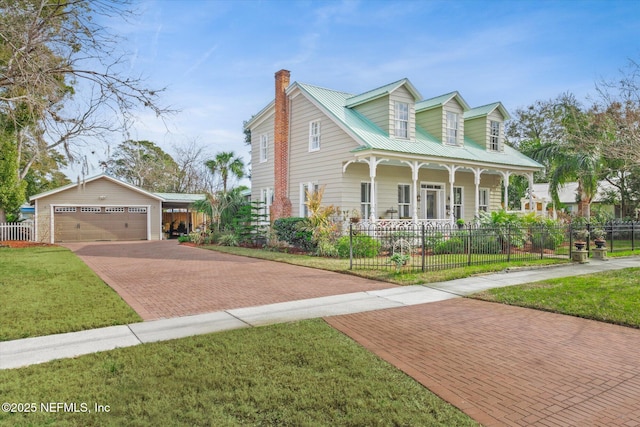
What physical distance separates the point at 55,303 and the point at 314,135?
13697 mm

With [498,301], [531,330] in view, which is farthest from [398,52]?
[531,330]

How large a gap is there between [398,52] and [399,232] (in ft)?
25.3

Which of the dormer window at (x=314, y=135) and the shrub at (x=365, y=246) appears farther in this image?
the dormer window at (x=314, y=135)

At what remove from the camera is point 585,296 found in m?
8.16

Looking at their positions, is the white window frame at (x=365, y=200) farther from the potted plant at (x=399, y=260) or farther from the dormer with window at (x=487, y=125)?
the dormer with window at (x=487, y=125)

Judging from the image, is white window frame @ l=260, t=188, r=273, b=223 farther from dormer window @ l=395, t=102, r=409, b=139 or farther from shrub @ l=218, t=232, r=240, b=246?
dormer window @ l=395, t=102, r=409, b=139

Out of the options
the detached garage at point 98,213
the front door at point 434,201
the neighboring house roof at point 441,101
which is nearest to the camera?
the neighboring house roof at point 441,101

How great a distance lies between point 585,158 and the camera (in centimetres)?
2005

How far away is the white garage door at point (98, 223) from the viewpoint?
26.9 metres

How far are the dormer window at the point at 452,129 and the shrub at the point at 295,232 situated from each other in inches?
371

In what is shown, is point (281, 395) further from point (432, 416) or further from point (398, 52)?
point (398, 52)

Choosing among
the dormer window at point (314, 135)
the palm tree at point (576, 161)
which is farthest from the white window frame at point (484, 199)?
the dormer window at point (314, 135)

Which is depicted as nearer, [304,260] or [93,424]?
[93,424]

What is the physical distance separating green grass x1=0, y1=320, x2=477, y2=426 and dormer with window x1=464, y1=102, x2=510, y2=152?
20701 mm
